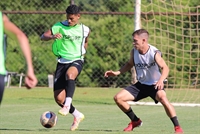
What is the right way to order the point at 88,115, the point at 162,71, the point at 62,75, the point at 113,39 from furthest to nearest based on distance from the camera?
the point at 113,39
the point at 88,115
the point at 62,75
the point at 162,71

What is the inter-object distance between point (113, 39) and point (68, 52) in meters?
8.21

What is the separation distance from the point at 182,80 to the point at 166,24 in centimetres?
160

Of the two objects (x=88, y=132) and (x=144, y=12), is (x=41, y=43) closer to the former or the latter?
(x=144, y=12)

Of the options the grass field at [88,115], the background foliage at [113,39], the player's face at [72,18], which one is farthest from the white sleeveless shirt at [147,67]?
the background foliage at [113,39]

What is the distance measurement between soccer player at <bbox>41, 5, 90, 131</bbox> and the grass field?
1.70 feet

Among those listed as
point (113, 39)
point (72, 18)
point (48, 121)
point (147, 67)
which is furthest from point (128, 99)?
point (113, 39)

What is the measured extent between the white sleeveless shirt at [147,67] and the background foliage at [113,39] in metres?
6.15

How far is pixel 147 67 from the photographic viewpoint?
28.0 ft

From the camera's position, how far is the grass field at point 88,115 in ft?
Result: 27.7

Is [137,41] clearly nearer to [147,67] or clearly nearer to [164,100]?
[147,67]

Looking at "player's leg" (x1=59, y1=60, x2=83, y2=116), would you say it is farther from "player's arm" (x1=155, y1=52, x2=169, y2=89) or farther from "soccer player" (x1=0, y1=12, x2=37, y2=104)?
"soccer player" (x1=0, y1=12, x2=37, y2=104)

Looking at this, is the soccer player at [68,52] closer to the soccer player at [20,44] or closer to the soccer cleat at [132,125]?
the soccer cleat at [132,125]

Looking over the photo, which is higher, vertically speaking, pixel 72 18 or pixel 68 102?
pixel 72 18

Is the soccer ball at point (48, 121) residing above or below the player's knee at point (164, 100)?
below
